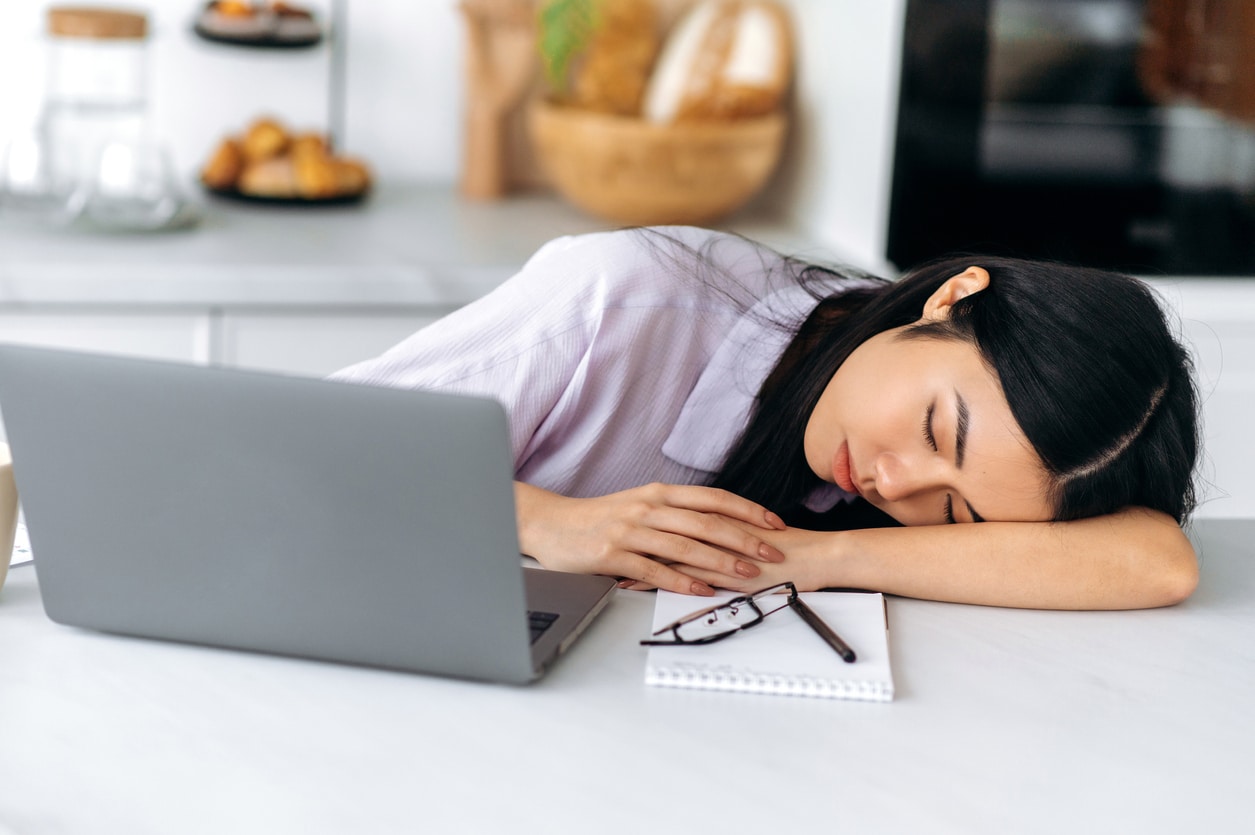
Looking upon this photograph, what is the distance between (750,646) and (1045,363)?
0.31 meters

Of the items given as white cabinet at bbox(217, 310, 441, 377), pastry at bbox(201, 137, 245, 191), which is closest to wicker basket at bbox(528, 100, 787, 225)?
white cabinet at bbox(217, 310, 441, 377)

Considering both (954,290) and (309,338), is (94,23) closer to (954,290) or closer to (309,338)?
(309,338)

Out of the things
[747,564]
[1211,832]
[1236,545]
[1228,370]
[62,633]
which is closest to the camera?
[1211,832]

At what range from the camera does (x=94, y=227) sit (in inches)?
82.8

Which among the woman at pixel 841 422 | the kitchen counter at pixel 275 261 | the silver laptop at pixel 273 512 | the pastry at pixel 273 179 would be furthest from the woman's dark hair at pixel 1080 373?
the pastry at pixel 273 179

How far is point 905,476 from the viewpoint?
0.99 meters

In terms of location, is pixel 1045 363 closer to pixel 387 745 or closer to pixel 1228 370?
pixel 387 745

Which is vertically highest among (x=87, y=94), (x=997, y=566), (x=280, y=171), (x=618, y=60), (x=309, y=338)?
(x=618, y=60)

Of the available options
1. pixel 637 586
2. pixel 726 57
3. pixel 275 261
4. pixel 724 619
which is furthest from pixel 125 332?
pixel 724 619

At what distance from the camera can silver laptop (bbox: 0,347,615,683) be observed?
716 mm

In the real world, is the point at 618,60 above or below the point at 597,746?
above

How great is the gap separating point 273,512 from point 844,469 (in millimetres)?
485

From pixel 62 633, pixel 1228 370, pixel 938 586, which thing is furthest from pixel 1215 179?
pixel 62 633

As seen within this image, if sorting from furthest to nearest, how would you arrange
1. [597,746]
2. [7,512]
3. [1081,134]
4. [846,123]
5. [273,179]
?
[273,179] → [846,123] → [1081,134] → [7,512] → [597,746]
